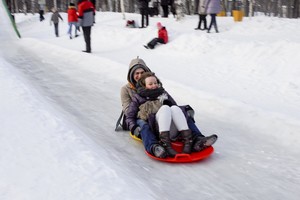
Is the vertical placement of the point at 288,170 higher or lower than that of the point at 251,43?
lower

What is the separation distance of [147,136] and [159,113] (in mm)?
258

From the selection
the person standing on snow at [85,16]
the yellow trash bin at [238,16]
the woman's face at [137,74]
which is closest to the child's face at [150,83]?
the woman's face at [137,74]

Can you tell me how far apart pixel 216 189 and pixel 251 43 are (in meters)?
6.17

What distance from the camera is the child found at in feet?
11.8

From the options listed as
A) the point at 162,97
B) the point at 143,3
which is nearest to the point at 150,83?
the point at 162,97

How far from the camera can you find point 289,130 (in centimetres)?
464

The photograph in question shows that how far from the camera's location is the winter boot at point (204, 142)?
11.7 ft

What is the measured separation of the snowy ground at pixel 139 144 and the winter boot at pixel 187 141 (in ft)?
0.52

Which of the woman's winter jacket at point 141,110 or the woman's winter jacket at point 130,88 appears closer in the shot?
the woman's winter jacket at point 141,110

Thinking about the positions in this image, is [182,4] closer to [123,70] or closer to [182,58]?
[182,58]

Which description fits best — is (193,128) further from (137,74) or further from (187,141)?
(137,74)

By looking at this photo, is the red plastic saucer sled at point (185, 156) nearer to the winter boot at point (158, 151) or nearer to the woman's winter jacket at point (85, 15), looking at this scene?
the winter boot at point (158, 151)

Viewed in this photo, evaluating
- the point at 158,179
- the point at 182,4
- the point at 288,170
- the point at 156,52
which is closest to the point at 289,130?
the point at 288,170

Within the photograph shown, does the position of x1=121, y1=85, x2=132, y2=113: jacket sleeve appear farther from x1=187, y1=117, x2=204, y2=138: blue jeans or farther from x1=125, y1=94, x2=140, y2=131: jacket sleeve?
x1=187, y1=117, x2=204, y2=138: blue jeans
